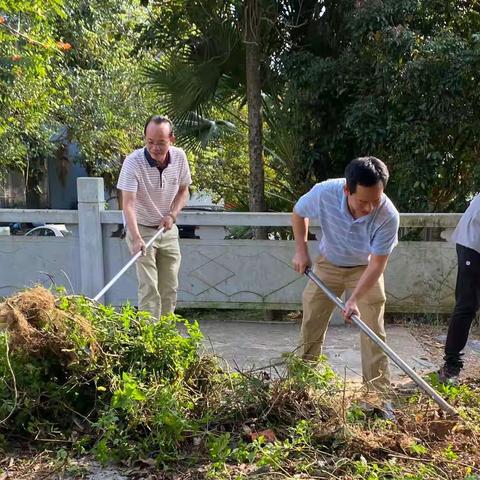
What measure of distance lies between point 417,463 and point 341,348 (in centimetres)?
246

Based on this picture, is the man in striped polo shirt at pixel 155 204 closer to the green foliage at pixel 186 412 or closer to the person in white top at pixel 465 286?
the green foliage at pixel 186 412

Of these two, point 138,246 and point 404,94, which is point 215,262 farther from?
point 404,94

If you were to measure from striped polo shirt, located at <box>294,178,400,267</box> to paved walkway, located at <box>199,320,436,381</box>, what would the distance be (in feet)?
3.75

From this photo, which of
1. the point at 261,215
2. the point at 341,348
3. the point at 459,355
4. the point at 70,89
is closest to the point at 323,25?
the point at 261,215

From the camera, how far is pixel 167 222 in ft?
14.6

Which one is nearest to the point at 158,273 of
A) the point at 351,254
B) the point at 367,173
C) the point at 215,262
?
the point at 215,262

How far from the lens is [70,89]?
13.1 meters

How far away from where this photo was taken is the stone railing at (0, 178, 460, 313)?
582 centimetres

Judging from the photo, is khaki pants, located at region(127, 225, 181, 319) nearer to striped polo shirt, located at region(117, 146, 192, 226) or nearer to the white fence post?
striped polo shirt, located at region(117, 146, 192, 226)

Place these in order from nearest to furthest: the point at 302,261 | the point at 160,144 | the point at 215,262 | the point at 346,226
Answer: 1. the point at 346,226
2. the point at 302,261
3. the point at 160,144
4. the point at 215,262

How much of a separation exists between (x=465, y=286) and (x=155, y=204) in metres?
2.21

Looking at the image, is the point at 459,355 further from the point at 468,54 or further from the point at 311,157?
the point at 311,157

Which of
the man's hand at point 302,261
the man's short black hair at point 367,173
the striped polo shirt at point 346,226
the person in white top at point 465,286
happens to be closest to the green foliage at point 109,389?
the man's hand at point 302,261

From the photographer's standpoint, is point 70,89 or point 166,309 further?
point 70,89
